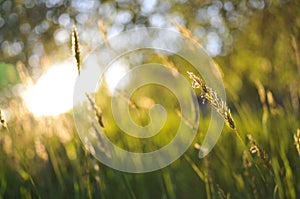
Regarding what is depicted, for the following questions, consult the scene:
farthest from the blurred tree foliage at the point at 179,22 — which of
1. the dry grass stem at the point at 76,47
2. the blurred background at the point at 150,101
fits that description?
the dry grass stem at the point at 76,47

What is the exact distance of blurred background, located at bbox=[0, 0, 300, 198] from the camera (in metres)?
1.60

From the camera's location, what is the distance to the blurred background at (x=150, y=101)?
5.24 ft

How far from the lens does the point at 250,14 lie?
458 centimetres

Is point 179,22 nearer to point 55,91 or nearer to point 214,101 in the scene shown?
point 55,91

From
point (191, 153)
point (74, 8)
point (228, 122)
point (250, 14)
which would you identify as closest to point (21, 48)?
point (74, 8)

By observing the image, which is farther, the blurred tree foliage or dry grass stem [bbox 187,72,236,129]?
the blurred tree foliage

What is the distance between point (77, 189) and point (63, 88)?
1.15 m

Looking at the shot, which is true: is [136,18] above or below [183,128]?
above

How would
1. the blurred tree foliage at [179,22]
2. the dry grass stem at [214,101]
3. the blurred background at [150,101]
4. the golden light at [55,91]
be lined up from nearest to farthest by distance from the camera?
1. the dry grass stem at [214,101]
2. the blurred background at [150,101]
3. the golden light at [55,91]
4. the blurred tree foliage at [179,22]

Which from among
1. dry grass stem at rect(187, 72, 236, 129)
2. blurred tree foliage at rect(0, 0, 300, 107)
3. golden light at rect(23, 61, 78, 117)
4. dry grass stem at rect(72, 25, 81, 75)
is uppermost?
blurred tree foliage at rect(0, 0, 300, 107)

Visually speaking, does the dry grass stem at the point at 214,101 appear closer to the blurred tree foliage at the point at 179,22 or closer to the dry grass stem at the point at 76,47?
the dry grass stem at the point at 76,47

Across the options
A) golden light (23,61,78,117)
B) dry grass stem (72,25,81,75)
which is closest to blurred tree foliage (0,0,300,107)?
golden light (23,61,78,117)

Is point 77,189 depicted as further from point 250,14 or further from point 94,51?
point 250,14

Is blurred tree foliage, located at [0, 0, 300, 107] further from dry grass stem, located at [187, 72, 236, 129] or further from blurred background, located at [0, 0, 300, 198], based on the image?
dry grass stem, located at [187, 72, 236, 129]
